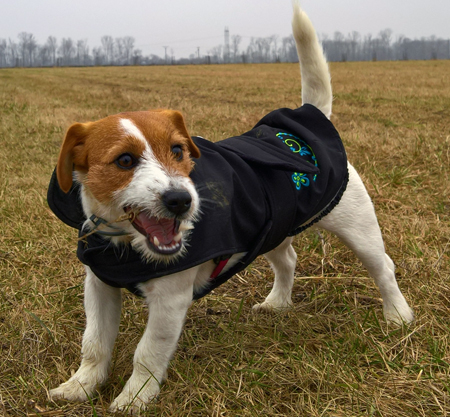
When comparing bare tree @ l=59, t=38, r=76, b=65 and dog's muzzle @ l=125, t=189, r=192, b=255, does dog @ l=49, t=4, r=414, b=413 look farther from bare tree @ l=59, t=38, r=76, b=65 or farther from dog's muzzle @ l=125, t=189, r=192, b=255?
bare tree @ l=59, t=38, r=76, b=65

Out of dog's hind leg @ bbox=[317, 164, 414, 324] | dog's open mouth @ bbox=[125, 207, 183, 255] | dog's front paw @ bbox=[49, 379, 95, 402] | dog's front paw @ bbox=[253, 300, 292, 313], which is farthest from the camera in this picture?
dog's front paw @ bbox=[253, 300, 292, 313]

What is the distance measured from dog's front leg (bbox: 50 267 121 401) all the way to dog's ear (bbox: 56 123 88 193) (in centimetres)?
53

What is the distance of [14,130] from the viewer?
31.6ft

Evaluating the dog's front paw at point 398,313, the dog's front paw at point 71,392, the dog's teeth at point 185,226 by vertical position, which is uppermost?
the dog's teeth at point 185,226

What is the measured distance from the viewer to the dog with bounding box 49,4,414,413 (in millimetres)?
2160

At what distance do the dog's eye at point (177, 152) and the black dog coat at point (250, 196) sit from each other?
135 millimetres

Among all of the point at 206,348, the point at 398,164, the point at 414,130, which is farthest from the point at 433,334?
the point at 414,130

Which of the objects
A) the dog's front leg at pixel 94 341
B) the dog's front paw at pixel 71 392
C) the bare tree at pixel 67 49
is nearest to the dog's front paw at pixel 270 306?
the dog's front leg at pixel 94 341

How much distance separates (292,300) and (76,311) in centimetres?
154

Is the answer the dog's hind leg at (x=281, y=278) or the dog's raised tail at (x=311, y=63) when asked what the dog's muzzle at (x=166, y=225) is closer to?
the dog's hind leg at (x=281, y=278)

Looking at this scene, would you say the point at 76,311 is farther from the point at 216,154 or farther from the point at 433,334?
the point at 433,334

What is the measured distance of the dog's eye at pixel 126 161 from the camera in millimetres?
2158

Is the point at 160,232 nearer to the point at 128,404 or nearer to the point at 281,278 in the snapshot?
the point at 128,404

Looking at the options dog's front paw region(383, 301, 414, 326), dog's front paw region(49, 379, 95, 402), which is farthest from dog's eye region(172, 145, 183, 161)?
dog's front paw region(383, 301, 414, 326)
